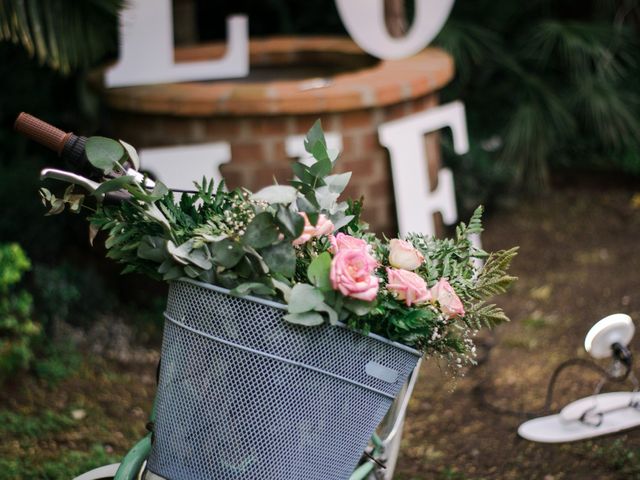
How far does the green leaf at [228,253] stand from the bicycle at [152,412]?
8.4 inches

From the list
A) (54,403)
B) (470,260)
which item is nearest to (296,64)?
(54,403)

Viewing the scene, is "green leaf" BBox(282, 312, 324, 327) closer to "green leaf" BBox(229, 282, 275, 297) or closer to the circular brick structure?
"green leaf" BBox(229, 282, 275, 297)

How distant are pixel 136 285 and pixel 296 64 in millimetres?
1694

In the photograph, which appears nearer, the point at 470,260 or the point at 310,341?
the point at 310,341

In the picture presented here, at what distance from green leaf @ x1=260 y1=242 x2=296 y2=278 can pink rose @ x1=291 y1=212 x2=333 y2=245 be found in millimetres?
31

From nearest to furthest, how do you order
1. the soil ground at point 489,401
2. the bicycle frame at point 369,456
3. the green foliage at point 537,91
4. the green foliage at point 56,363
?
the bicycle frame at point 369,456 < the soil ground at point 489,401 < the green foliage at point 56,363 < the green foliage at point 537,91

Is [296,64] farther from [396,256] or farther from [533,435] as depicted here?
[396,256]

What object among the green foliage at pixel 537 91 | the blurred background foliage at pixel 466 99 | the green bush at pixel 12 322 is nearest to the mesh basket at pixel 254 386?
the green bush at pixel 12 322

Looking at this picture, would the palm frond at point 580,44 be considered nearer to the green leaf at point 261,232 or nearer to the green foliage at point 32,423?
the green foliage at point 32,423

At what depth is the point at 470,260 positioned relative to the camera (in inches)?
66.2

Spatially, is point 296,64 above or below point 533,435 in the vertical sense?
above

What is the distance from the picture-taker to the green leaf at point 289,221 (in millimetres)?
1426

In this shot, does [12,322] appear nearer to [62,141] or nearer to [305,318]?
[62,141]

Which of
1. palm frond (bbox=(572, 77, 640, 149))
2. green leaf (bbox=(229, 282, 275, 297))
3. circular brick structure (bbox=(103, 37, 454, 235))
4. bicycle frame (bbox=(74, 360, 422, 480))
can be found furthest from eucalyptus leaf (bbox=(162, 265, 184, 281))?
palm frond (bbox=(572, 77, 640, 149))
